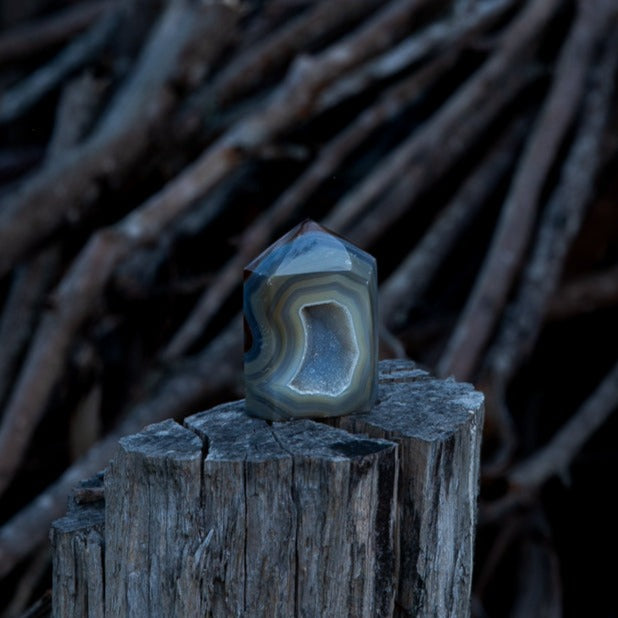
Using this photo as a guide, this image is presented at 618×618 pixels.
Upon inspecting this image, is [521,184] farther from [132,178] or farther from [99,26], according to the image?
[99,26]

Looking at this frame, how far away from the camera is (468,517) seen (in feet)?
3.61

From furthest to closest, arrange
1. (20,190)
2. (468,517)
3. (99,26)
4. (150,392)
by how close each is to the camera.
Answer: (99,26) → (20,190) → (150,392) → (468,517)

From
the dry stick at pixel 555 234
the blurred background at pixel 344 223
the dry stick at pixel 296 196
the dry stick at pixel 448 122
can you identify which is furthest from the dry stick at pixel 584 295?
the dry stick at pixel 296 196

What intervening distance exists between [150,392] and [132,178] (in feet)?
2.47

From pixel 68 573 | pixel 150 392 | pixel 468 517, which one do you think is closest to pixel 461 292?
pixel 150 392

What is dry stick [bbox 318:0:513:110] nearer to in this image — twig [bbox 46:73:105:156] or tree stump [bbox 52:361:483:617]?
twig [bbox 46:73:105:156]

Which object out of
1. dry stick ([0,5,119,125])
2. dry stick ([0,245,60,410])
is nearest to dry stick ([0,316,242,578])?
dry stick ([0,245,60,410])

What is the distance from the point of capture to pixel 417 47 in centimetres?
293

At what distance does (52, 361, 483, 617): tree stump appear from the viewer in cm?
97

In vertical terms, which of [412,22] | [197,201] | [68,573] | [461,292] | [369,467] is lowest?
[68,573]

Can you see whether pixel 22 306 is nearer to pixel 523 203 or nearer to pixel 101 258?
pixel 101 258

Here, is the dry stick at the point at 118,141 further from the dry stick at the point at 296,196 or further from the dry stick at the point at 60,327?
the dry stick at the point at 296,196

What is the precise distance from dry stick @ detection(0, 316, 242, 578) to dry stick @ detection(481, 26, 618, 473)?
2.23 feet

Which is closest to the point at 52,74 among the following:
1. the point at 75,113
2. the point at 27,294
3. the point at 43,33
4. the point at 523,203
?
the point at 43,33
